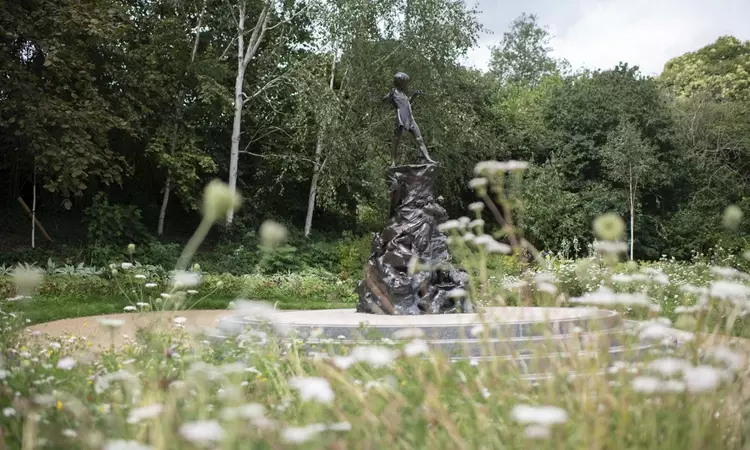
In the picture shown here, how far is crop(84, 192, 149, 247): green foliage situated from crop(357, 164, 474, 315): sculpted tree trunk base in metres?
8.51

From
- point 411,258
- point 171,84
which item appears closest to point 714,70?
point 171,84

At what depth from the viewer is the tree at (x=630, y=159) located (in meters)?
A: 20.9

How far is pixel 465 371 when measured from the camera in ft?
10.7

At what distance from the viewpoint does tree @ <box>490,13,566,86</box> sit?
3475cm

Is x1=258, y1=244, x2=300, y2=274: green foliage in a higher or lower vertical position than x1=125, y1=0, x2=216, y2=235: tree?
lower

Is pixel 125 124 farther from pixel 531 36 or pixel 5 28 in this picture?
pixel 531 36

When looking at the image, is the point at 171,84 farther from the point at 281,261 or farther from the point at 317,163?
the point at 281,261

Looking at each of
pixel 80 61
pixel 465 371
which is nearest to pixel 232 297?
pixel 80 61

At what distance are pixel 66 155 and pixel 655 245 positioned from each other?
1630 centimetres

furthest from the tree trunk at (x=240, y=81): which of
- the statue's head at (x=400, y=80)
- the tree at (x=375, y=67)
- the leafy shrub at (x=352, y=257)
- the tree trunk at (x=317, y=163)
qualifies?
the statue's head at (x=400, y=80)

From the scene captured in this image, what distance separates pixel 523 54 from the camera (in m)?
35.0

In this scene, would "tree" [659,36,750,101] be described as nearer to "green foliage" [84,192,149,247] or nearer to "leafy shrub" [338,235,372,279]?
"leafy shrub" [338,235,372,279]

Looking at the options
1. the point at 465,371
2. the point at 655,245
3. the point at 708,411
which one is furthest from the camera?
the point at 655,245

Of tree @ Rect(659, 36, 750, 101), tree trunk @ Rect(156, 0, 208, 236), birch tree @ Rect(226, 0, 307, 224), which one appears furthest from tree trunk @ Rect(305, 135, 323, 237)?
tree @ Rect(659, 36, 750, 101)
